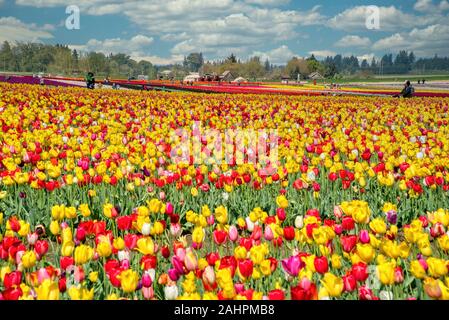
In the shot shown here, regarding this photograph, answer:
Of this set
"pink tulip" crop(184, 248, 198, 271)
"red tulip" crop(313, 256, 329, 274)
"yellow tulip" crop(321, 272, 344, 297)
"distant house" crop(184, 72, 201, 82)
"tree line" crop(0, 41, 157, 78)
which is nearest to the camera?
"yellow tulip" crop(321, 272, 344, 297)

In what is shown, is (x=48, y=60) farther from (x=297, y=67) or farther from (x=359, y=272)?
(x=359, y=272)

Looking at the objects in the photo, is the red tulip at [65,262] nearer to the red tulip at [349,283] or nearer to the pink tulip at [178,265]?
the pink tulip at [178,265]

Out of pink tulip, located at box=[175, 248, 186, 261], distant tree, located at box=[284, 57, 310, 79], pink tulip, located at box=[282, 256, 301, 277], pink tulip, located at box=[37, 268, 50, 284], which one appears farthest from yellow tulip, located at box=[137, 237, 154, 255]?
distant tree, located at box=[284, 57, 310, 79]

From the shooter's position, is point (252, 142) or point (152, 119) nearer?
point (252, 142)

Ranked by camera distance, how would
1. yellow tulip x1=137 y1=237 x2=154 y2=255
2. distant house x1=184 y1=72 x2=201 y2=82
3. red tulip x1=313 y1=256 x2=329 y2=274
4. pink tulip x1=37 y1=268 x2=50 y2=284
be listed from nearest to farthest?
pink tulip x1=37 y1=268 x2=50 y2=284 < red tulip x1=313 y1=256 x2=329 y2=274 < yellow tulip x1=137 y1=237 x2=154 y2=255 < distant house x1=184 y1=72 x2=201 y2=82

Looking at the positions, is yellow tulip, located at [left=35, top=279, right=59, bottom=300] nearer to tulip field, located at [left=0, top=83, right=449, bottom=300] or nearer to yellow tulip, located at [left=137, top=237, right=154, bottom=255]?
tulip field, located at [left=0, top=83, right=449, bottom=300]

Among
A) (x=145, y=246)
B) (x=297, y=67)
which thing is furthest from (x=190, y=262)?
(x=297, y=67)

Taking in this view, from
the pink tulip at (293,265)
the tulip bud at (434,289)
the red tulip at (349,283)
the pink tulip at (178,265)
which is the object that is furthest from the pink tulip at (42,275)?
the tulip bud at (434,289)

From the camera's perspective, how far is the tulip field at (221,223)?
268 centimetres

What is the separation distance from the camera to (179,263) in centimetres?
284

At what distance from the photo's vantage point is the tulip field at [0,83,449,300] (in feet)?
8.79
